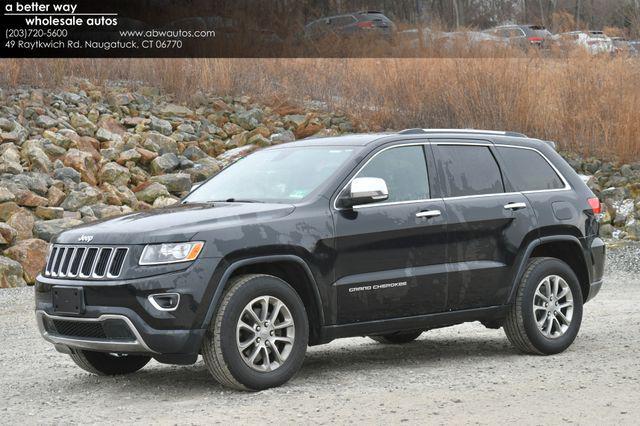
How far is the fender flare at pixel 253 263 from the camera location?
7.30 meters

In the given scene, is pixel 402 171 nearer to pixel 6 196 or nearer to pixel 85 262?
pixel 85 262

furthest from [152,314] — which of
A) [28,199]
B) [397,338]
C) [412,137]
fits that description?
[28,199]

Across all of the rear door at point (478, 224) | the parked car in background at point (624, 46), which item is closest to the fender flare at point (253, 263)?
the rear door at point (478, 224)

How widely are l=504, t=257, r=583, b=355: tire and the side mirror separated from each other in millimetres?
1713

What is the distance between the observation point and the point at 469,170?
8977 millimetres

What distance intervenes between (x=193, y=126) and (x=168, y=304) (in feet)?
54.8

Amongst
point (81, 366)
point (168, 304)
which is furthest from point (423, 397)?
point (81, 366)

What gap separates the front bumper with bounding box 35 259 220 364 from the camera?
7.19m

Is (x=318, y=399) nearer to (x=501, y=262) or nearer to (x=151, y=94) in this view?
(x=501, y=262)

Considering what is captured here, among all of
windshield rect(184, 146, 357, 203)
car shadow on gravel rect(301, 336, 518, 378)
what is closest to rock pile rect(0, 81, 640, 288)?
car shadow on gravel rect(301, 336, 518, 378)

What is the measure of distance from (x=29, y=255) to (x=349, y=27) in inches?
556

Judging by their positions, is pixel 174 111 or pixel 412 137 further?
pixel 174 111

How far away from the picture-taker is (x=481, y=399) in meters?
7.22

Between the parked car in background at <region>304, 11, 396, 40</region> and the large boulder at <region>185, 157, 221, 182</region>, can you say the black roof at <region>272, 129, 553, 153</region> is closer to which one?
the large boulder at <region>185, 157, 221, 182</region>
